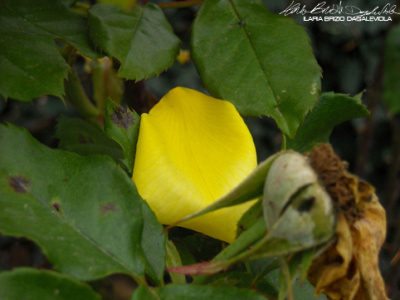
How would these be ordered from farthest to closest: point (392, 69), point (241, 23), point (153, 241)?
point (392, 69) < point (241, 23) < point (153, 241)

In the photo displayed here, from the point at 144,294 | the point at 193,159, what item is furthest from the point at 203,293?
the point at 193,159

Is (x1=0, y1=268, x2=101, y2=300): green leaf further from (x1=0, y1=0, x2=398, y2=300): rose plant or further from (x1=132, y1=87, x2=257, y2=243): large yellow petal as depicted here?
(x1=132, y1=87, x2=257, y2=243): large yellow petal

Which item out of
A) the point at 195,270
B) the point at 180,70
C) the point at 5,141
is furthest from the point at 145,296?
the point at 180,70

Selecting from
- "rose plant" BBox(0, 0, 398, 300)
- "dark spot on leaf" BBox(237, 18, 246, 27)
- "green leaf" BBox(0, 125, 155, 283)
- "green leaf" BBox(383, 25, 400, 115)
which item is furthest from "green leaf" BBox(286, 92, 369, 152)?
"green leaf" BBox(383, 25, 400, 115)

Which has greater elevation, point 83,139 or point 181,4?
point 181,4

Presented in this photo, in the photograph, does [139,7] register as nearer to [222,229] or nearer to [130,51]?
[130,51]

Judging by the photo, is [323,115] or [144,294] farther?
[323,115]

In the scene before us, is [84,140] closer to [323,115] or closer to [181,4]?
[181,4]
